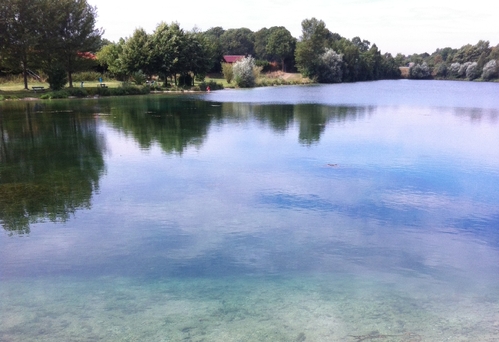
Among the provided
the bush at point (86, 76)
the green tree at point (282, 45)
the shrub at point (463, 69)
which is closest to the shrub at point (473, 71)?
the shrub at point (463, 69)

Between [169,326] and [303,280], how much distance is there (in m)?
1.84

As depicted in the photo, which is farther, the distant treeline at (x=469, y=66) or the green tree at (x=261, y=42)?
the green tree at (x=261, y=42)

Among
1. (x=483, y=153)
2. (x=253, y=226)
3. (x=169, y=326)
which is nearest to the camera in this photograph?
(x=169, y=326)

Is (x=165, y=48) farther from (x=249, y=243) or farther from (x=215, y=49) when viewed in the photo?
(x=249, y=243)

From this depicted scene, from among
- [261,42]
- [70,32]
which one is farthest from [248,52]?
[70,32]

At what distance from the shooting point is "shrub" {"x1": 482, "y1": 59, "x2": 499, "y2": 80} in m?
81.1

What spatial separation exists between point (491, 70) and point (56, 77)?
8033 centimetres

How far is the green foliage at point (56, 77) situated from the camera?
109ft

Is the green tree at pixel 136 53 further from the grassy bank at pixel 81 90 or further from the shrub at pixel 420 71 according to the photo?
the shrub at pixel 420 71

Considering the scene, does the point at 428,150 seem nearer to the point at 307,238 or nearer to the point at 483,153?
the point at 483,153

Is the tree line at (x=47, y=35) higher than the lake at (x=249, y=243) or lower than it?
higher

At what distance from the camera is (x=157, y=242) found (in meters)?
6.44

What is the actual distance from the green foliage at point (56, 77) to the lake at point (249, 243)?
21828 mm

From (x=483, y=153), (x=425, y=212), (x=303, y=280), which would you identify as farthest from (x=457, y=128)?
(x=303, y=280)
